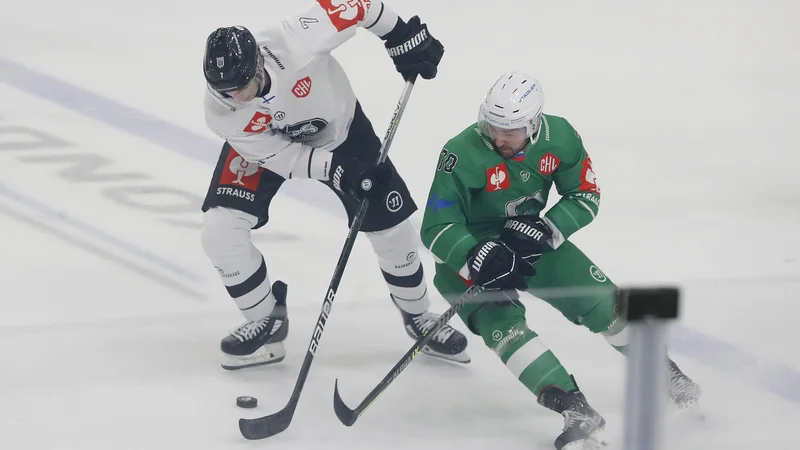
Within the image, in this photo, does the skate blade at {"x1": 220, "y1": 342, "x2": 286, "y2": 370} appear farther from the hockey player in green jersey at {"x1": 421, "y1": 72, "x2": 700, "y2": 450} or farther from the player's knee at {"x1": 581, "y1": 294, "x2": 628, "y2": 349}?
the player's knee at {"x1": 581, "y1": 294, "x2": 628, "y2": 349}

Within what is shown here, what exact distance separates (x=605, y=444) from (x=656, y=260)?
4.88 feet

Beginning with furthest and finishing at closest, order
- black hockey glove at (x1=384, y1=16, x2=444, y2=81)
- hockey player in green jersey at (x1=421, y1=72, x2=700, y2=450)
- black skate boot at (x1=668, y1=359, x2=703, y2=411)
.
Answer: black hockey glove at (x1=384, y1=16, x2=444, y2=81) → hockey player in green jersey at (x1=421, y1=72, x2=700, y2=450) → black skate boot at (x1=668, y1=359, x2=703, y2=411)

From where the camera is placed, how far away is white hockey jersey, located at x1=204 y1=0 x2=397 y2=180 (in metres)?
2.92

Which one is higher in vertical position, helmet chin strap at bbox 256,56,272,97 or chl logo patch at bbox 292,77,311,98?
chl logo patch at bbox 292,77,311,98

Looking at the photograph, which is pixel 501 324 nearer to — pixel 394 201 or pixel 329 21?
pixel 394 201

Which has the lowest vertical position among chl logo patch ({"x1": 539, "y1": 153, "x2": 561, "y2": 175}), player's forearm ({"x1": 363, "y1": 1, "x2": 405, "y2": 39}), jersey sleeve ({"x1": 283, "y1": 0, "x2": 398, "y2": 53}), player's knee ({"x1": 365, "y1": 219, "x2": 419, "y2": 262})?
player's knee ({"x1": 365, "y1": 219, "x2": 419, "y2": 262})

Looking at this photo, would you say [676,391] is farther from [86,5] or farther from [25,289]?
[86,5]

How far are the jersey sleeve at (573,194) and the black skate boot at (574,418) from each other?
1.44 ft

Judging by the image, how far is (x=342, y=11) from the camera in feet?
10.2

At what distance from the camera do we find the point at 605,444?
96.7 inches

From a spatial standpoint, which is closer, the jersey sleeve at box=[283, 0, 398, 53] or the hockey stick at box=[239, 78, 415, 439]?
the hockey stick at box=[239, 78, 415, 439]

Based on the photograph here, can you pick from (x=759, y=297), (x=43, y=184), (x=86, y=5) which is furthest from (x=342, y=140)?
(x=86, y=5)

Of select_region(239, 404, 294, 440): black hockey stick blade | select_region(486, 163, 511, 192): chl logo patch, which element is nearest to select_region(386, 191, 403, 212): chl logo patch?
select_region(486, 163, 511, 192): chl logo patch

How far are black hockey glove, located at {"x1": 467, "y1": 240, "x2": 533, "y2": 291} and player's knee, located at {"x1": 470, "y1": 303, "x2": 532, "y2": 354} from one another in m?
0.06
